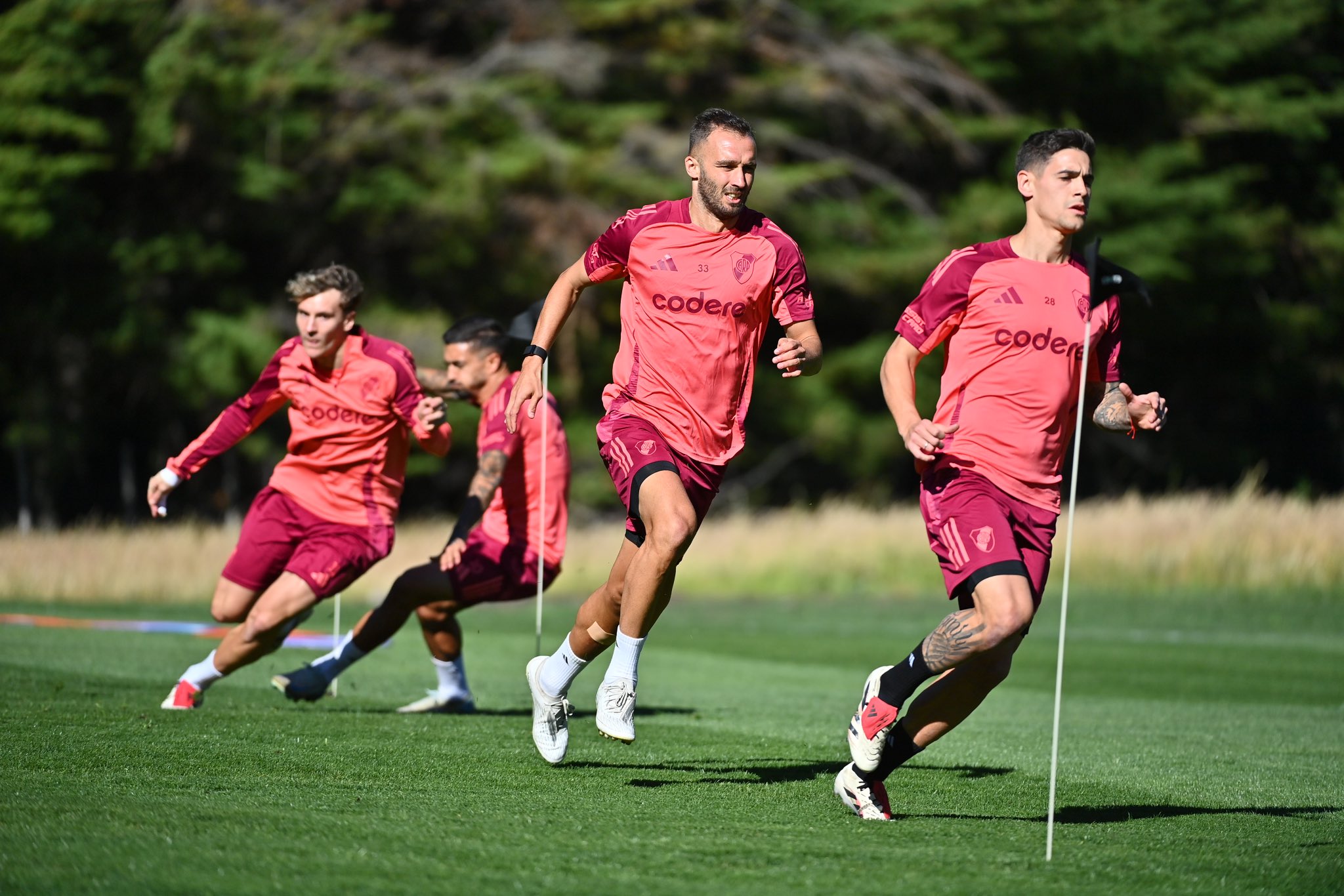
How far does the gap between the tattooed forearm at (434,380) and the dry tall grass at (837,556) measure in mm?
12284

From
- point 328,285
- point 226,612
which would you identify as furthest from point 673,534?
point 226,612

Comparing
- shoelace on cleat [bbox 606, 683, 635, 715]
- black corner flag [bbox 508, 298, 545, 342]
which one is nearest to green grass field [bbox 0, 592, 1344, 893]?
shoelace on cleat [bbox 606, 683, 635, 715]

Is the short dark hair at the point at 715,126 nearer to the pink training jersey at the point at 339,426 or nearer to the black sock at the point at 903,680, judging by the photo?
the black sock at the point at 903,680

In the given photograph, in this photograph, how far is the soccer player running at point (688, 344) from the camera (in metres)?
6.53

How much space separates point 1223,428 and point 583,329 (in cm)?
1875

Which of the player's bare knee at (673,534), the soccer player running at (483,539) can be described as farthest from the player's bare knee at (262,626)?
the player's bare knee at (673,534)

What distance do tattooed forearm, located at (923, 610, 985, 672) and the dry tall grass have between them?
16.4m

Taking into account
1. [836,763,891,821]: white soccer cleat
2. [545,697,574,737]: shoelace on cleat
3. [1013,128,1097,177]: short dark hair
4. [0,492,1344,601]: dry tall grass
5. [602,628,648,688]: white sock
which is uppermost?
[1013,128,1097,177]: short dark hair

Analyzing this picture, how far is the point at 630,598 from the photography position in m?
6.32

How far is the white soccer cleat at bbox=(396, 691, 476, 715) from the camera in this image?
9.14 meters

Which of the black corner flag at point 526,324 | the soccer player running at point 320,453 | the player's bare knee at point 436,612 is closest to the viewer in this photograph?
the black corner flag at point 526,324

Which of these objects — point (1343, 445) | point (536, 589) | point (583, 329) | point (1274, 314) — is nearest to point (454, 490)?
point (583, 329)

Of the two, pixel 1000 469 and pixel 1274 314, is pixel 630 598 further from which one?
pixel 1274 314

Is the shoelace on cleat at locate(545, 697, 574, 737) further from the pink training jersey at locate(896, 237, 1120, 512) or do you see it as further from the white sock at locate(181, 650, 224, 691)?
the white sock at locate(181, 650, 224, 691)
